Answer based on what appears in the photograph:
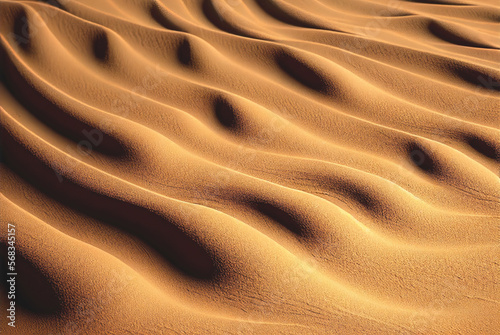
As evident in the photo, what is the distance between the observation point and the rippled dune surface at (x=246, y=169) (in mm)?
966

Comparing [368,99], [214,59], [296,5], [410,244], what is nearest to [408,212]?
[410,244]

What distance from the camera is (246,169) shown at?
4.35 feet

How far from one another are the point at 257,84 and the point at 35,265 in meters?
0.99

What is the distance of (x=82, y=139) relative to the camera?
54.7 inches

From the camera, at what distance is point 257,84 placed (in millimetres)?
1669

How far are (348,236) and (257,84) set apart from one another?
0.77 meters

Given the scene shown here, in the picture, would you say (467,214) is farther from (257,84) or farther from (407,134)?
(257,84)

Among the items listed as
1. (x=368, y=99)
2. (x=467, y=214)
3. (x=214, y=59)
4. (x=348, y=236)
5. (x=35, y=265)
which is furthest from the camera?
(x=214, y=59)

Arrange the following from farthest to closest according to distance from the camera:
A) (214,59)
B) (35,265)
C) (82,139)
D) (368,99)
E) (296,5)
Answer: (296,5) → (214,59) → (368,99) → (82,139) → (35,265)

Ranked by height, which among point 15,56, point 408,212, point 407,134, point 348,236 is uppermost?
point 407,134

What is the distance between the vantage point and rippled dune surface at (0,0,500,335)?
3.17 ft

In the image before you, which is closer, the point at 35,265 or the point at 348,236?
the point at 35,265

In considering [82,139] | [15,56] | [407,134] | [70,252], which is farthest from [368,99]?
[15,56]

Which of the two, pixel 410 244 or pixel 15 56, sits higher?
pixel 15 56
